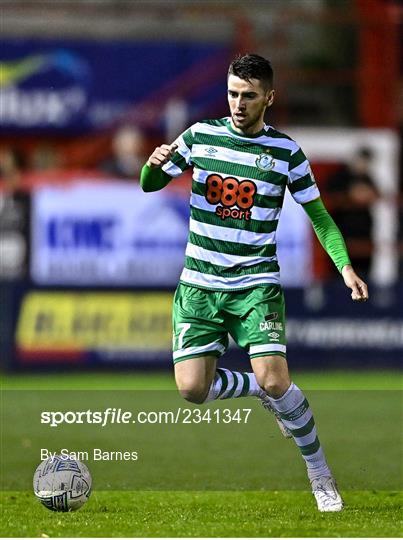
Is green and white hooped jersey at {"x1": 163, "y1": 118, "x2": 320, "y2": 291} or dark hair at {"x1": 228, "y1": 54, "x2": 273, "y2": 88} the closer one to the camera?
dark hair at {"x1": 228, "y1": 54, "x2": 273, "y2": 88}

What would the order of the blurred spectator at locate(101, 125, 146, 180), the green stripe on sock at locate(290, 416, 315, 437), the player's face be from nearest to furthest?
the player's face
the green stripe on sock at locate(290, 416, 315, 437)
the blurred spectator at locate(101, 125, 146, 180)

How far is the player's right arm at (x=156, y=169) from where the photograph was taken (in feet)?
24.0

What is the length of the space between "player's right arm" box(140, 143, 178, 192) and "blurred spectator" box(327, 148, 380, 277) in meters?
10.3

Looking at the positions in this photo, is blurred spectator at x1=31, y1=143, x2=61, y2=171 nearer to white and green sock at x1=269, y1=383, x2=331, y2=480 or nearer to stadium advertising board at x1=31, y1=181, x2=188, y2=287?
stadium advertising board at x1=31, y1=181, x2=188, y2=287

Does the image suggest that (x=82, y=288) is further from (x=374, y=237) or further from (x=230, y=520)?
(x=230, y=520)

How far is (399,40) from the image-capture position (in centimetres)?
2350

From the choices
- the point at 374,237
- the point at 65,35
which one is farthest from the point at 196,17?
the point at 374,237

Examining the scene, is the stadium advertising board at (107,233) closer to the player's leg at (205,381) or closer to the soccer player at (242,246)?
the player's leg at (205,381)

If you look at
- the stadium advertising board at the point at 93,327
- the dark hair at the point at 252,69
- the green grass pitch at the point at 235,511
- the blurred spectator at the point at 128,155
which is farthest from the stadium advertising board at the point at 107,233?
the dark hair at the point at 252,69

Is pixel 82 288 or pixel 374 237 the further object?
pixel 374 237

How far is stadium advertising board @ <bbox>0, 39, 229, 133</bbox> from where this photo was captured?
76.9 feet

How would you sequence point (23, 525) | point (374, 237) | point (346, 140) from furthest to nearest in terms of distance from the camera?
point (346, 140), point (374, 237), point (23, 525)

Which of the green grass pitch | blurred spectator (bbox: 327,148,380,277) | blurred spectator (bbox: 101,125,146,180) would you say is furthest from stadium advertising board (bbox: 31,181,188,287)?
the green grass pitch

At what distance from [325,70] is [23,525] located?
16.7m
